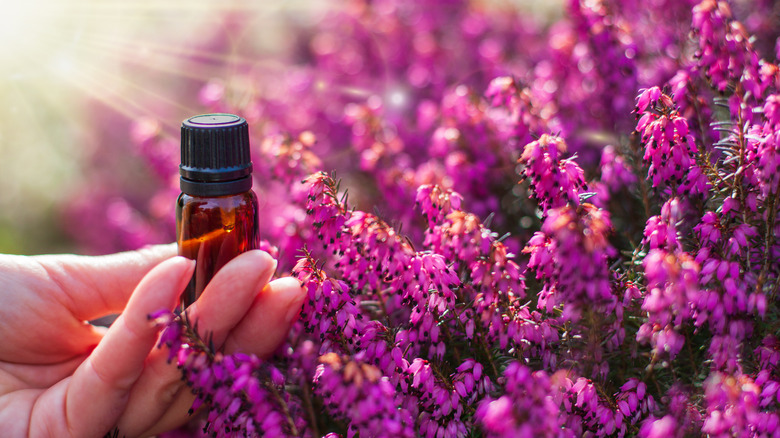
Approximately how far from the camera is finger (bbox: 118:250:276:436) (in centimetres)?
118

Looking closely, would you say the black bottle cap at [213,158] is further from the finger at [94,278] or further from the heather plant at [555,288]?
the finger at [94,278]

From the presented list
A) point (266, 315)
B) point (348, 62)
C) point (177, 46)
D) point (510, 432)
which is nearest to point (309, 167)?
point (266, 315)

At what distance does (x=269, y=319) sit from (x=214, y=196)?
11.8 inches

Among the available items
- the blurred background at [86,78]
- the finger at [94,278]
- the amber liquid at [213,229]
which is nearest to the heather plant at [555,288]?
the amber liquid at [213,229]

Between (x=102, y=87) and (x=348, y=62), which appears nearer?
(x=348, y=62)

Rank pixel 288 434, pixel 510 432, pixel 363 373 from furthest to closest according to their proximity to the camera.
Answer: pixel 288 434
pixel 363 373
pixel 510 432

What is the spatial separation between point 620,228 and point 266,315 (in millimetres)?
1085

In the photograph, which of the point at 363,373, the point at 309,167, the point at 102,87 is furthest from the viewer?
the point at 102,87

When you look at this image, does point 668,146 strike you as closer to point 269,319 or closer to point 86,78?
point 269,319

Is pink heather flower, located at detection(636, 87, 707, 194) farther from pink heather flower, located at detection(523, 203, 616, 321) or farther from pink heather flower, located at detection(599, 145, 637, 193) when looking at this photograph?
pink heather flower, located at detection(599, 145, 637, 193)

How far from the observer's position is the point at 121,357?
1173 mm

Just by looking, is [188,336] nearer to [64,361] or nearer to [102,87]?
[64,361]

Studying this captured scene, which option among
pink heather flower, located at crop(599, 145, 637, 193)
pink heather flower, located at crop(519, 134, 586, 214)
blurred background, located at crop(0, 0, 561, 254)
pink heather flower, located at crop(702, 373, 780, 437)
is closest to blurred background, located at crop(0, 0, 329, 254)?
blurred background, located at crop(0, 0, 561, 254)

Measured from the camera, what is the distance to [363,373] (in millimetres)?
969
